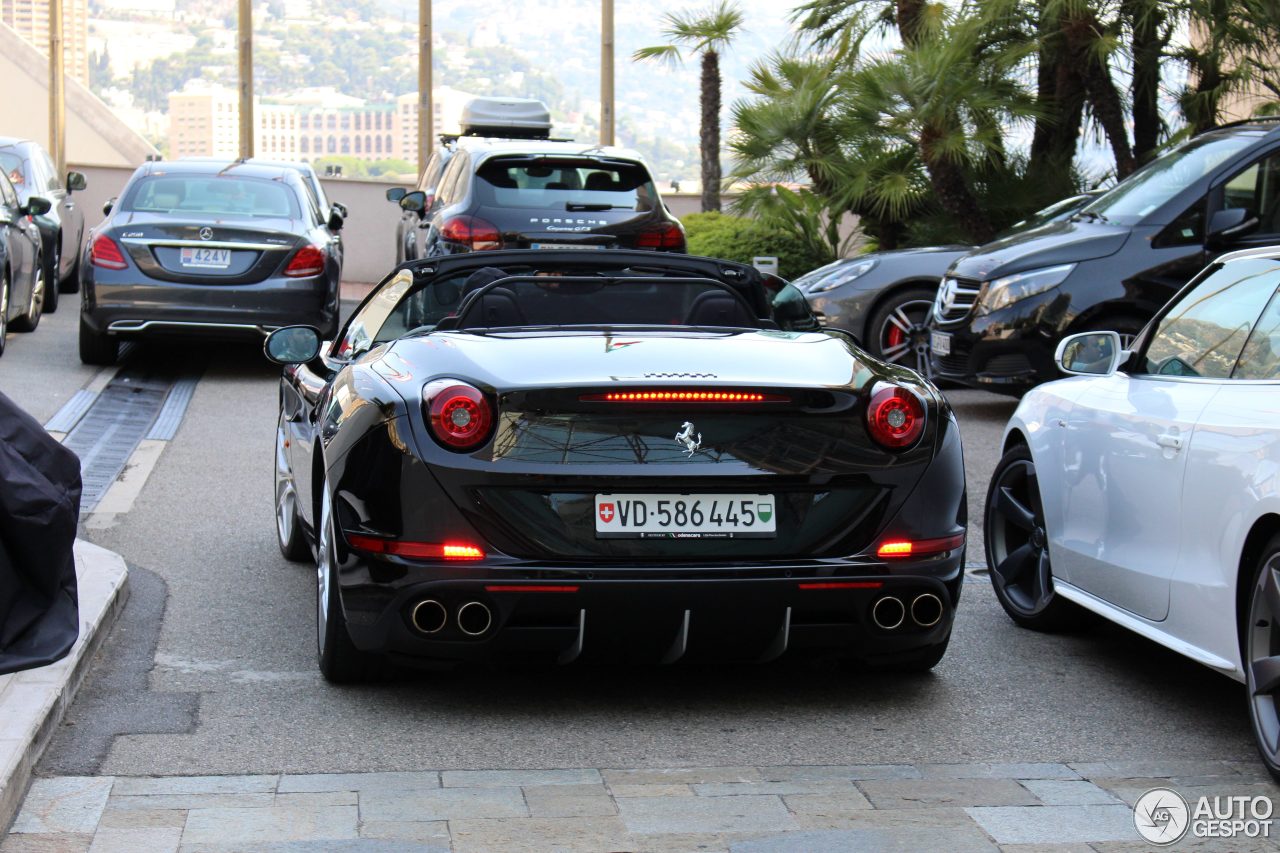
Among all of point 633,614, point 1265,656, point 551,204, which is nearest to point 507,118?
point 551,204

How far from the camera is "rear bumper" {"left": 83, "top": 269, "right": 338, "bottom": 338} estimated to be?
13727 millimetres

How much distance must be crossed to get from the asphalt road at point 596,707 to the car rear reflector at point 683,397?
0.94 m

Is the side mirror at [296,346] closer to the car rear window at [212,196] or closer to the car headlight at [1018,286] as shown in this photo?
the car headlight at [1018,286]

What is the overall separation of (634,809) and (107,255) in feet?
34.2

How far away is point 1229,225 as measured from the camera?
11344mm

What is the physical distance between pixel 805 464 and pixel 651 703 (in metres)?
0.92

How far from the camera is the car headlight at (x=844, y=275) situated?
14102 mm

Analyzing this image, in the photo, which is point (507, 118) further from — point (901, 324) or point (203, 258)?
point (901, 324)

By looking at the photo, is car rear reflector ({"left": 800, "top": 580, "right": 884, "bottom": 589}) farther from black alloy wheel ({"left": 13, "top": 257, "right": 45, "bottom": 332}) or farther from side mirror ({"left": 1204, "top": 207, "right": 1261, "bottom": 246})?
black alloy wheel ({"left": 13, "top": 257, "right": 45, "bottom": 332})

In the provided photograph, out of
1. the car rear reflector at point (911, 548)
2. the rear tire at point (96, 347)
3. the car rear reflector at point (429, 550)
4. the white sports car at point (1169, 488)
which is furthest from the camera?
the rear tire at point (96, 347)

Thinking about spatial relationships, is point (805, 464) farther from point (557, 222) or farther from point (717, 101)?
point (717, 101)

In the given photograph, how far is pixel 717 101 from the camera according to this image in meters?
27.8

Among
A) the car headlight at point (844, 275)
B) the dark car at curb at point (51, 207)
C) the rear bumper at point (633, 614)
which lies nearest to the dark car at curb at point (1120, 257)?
the car headlight at point (844, 275)

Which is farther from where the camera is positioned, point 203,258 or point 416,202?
point 416,202
